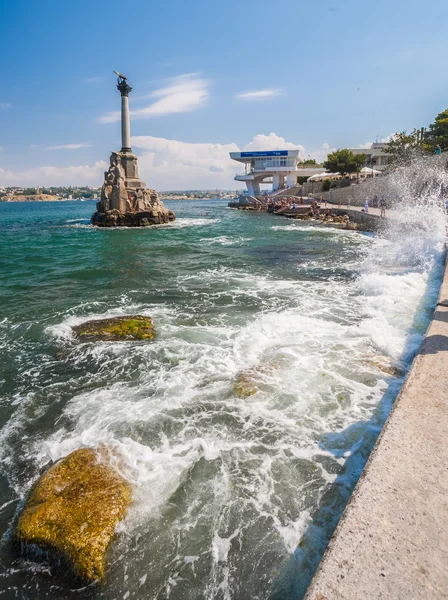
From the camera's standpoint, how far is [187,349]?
797 centimetres

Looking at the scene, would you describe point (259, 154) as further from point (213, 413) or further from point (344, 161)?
point (213, 413)

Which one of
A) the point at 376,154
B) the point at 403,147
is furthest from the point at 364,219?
the point at 376,154

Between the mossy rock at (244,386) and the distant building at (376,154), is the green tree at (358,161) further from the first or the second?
the mossy rock at (244,386)

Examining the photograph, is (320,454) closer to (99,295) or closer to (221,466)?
(221,466)

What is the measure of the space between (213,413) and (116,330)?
4220 millimetres

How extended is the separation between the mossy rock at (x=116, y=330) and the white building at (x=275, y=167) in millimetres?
71800

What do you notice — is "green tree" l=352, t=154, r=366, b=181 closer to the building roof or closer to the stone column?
the building roof

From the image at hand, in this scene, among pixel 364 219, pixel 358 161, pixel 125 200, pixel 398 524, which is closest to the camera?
pixel 398 524

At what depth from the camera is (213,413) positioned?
5551 millimetres

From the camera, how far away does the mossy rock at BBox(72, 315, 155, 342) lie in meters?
8.62

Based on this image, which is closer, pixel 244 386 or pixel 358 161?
pixel 244 386

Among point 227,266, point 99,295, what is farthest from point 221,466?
point 227,266

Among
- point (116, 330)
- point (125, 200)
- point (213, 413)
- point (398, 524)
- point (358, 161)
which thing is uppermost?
point (358, 161)

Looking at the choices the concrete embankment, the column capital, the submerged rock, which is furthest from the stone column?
the submerged rock
